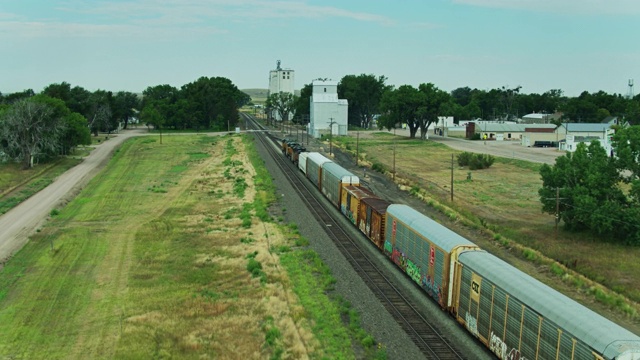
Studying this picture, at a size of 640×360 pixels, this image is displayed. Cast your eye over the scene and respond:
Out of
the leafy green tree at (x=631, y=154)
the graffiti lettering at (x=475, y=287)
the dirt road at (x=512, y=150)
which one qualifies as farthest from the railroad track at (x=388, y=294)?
the dirt road at (x=512, y=150)

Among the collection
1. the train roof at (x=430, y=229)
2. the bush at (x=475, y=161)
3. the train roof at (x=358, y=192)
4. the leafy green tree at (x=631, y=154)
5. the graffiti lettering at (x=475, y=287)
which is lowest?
the bush at (x=475, y=161)

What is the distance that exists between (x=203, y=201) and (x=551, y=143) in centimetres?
10507

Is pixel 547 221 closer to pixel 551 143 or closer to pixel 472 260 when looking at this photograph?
pixel 472 260

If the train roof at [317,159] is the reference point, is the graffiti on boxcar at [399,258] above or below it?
below

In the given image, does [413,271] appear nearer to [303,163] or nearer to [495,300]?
[495,300]

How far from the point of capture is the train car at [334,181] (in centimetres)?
5556

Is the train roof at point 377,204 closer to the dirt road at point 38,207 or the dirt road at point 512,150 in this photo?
the dirt road at point 38,207

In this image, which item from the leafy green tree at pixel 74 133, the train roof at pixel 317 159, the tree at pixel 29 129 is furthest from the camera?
the leafy green tree at pixel 74 133

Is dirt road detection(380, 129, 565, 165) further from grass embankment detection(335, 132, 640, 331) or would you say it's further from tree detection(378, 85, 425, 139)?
tree detection(378, 85, 425, 139)

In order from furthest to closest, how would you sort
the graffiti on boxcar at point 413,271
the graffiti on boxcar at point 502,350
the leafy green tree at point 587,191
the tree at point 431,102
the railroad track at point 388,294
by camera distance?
the tree at point 431,102, the leafy green tree at point 587,191, the graffiti on boxcar at point 413,271, the railroad track at point 388,294, the graffiti on boxcar at point 502,350

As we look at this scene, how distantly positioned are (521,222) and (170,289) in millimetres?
34352

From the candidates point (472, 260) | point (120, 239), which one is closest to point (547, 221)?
point (472, 260)

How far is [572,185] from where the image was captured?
161 feet

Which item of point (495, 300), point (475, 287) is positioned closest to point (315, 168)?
point (475, 287)
